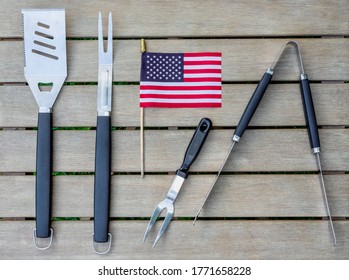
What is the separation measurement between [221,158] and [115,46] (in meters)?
0.36

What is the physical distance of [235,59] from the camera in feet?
3.40

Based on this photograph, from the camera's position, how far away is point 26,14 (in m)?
1.02

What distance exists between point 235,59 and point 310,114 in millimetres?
215

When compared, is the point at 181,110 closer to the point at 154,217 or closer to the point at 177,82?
the point at 177,82

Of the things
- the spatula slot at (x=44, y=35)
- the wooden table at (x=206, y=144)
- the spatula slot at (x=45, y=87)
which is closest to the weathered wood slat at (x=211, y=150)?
the wooden table at (x=206, y=144)

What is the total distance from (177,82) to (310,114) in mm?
312

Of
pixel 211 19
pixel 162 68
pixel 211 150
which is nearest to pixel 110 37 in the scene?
pixel 162 68

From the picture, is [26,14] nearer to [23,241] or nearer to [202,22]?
[202,22]

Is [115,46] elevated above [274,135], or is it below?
above

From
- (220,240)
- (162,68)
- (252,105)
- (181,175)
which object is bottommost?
(220,240)

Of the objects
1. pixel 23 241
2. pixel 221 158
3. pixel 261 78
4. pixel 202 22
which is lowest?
pixel 23 241

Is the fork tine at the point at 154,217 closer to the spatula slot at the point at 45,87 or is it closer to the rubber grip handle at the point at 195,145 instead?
the rubber grip handle at the point at 195,145

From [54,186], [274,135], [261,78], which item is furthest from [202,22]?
[54,186]

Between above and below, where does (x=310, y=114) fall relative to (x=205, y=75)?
below
